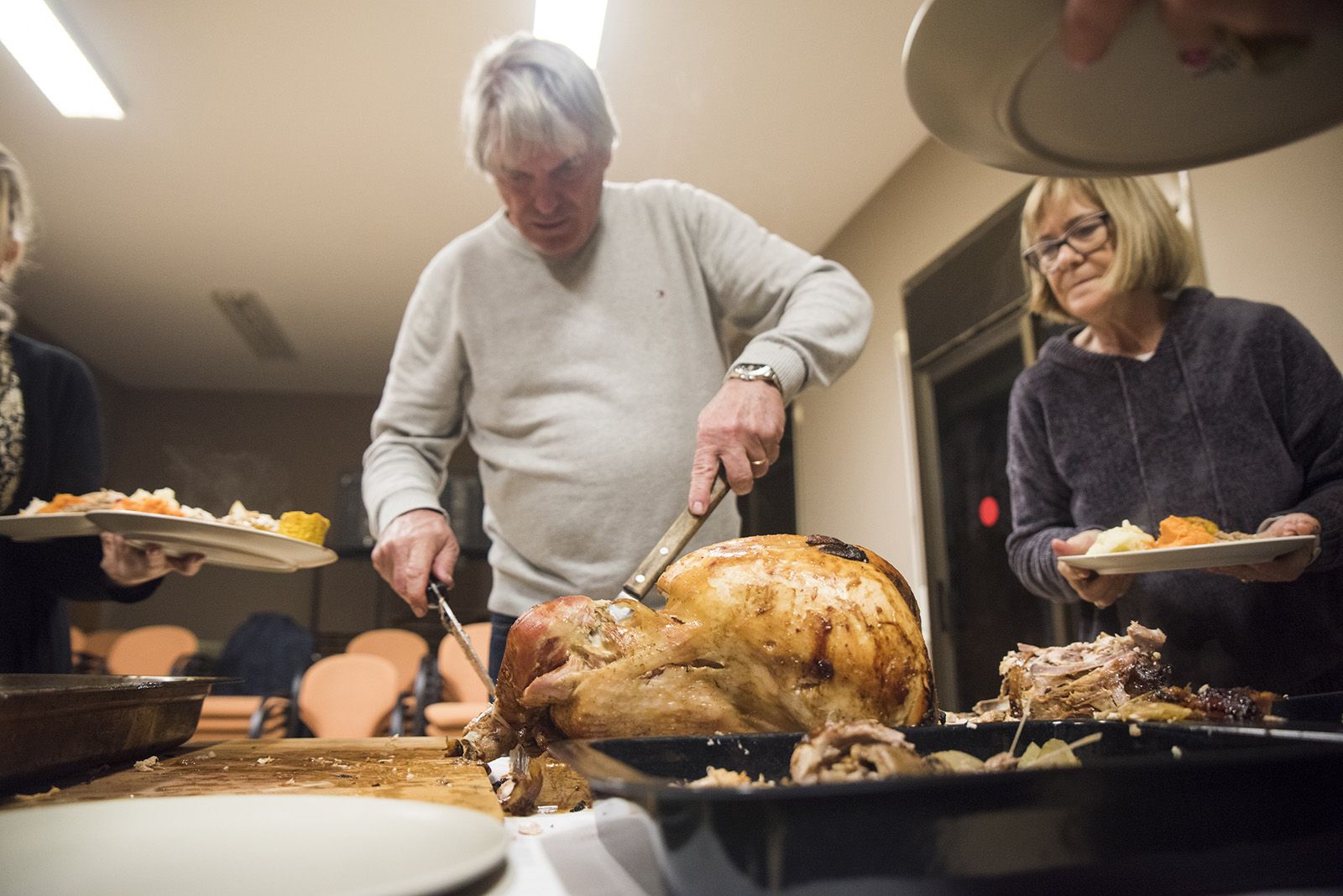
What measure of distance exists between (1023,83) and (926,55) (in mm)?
74

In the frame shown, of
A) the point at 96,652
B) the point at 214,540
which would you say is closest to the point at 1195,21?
the point at 214,540

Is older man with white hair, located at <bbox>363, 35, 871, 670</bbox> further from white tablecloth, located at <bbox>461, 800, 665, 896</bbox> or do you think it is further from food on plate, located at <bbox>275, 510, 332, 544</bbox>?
white tablecloth, located at <bbox>461, 800, 665, 896</bbox>

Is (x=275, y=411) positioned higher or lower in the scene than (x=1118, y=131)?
higher

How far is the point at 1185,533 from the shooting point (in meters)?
1.12

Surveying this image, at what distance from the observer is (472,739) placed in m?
0.96

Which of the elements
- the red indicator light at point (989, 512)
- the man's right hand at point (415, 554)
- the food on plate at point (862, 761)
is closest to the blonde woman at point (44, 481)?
the man's right hand at point (415, 554)

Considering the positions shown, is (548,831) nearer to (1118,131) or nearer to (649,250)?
(1118,131)

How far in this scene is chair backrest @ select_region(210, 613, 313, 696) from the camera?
462 centimetres

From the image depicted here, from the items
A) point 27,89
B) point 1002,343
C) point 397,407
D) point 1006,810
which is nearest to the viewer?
point 1006,810

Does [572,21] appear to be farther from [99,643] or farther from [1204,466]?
[99,643]

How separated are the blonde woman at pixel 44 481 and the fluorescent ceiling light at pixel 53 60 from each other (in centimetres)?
128

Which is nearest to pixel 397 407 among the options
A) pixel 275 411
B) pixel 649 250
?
pixel 649 250

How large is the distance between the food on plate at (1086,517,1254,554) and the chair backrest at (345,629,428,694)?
4.45 m

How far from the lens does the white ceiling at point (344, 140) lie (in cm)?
273
